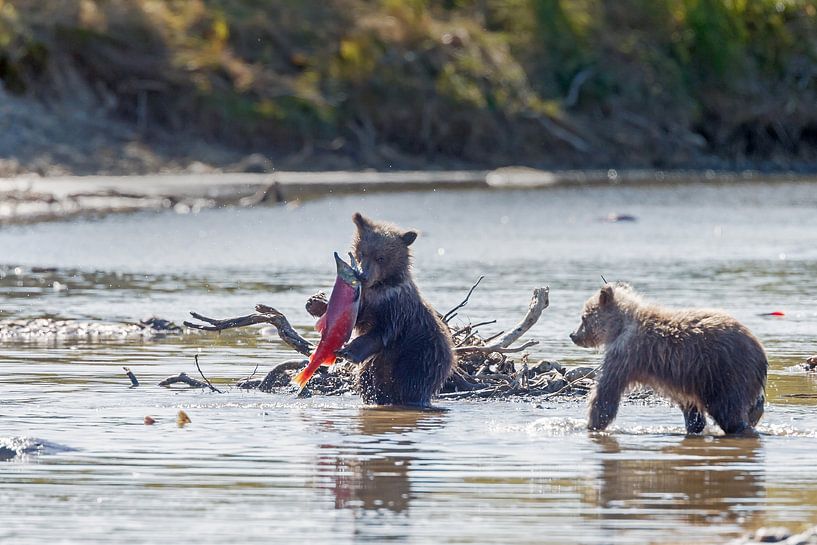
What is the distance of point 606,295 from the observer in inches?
436

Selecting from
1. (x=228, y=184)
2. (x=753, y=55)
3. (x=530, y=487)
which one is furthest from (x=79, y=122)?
(x=530, y=487)

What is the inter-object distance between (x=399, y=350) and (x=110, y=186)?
28505 mm

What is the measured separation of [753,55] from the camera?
62.6 m

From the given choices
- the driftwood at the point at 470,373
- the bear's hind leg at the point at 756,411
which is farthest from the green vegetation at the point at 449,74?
the bear's hind leg at the point at 756,411

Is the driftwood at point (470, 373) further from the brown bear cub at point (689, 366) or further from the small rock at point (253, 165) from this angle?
the small rock at point (253, 165)

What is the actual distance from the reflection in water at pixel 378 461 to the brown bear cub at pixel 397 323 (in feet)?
0.89

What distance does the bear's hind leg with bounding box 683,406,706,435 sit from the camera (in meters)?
10.8

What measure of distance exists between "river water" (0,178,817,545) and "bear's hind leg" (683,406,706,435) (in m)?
0.11

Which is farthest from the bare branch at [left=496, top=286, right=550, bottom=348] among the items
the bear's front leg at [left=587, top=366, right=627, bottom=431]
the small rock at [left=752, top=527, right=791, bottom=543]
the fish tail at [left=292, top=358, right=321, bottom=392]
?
the small rock at [left=752, top=527, right=791, bottom=543]

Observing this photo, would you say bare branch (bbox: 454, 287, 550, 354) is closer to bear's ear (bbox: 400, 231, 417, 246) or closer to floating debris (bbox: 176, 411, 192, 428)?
bear's ear (bbox: 400, 231, 417, 246)

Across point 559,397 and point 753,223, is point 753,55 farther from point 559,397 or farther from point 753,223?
point 559,397

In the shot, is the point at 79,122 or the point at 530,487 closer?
the point at 530,487

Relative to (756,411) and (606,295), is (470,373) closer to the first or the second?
(606,295)

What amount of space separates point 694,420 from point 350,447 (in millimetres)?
2165
